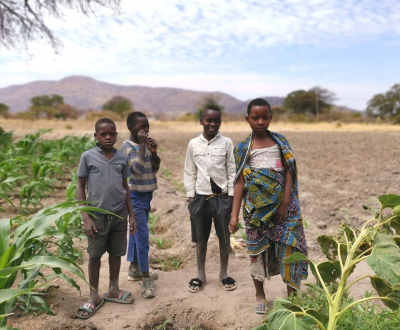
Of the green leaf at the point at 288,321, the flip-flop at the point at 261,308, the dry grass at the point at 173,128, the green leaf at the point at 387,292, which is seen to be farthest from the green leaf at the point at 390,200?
the dry grass at the point at 173,128

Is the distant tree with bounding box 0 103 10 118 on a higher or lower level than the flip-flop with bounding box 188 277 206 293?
higher

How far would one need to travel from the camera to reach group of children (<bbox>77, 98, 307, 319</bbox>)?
98.6 inches

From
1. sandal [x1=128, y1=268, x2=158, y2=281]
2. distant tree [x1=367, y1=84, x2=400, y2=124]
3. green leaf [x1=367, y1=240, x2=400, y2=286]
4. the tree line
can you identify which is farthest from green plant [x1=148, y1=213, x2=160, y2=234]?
distant tree [x1=367, y1=84, x2=400, y2=124]

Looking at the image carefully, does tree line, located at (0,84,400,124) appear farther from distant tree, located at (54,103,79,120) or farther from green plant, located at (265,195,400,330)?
green plant, located at (265,195,400,330)

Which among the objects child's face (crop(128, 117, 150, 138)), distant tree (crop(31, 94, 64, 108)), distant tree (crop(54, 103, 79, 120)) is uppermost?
distant tree (crop(31, 94, 64, 108))

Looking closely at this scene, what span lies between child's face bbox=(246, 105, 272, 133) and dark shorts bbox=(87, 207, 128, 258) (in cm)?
110

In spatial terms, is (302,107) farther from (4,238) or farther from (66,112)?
(4,238)

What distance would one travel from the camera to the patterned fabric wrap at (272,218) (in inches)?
97.7

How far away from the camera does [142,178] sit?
119 inches

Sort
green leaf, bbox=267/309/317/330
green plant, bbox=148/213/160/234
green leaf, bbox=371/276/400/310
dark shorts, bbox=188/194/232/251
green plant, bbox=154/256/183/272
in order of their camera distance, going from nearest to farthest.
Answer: green leaf, bbox=267/309/317/330
green leaf, bbox=371/276/400/310
dark shorts, bbox=188/194/232/251
green plant, bbox=154/256/183/272
green plant, bbox=148/213/160/234

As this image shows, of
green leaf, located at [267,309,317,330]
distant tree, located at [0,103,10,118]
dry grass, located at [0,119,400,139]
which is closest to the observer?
green leaf, located at [267,309,317,330]

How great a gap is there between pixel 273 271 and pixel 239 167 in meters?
0.74

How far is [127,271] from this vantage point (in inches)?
133

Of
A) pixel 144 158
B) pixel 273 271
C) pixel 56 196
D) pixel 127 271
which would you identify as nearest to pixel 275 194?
pixel 273 271
